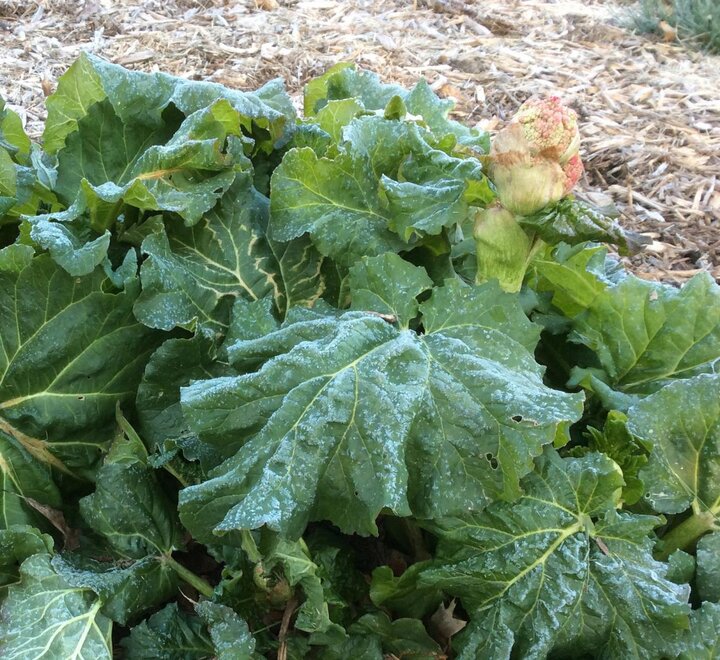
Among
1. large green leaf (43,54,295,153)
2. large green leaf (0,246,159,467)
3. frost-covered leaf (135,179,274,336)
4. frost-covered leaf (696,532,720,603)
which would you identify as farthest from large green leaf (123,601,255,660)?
large green leaf (43,54,295,153)

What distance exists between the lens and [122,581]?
124cm

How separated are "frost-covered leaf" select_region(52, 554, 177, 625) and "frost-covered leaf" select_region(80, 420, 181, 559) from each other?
0.03 metres

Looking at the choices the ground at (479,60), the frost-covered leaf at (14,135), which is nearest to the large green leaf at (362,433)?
the frost-covered leaf at (14,135)

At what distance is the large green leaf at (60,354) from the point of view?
4.42ft

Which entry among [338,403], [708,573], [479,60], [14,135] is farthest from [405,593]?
[479,60]

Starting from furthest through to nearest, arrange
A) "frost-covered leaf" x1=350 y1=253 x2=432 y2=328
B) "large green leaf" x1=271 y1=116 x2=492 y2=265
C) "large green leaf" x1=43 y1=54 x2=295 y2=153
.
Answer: "large green leaf" x1=43 y1=54 x2=295 y2=153 < "large green leaf" x1=271 y1=116 x2=492 y2=265 < "frost-covered leaf" x1=350 y1=253 x2=432 y2=328

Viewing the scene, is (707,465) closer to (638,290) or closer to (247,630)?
(638,290)

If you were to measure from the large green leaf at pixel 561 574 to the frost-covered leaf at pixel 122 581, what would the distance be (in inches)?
16.8

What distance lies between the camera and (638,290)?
1.52m

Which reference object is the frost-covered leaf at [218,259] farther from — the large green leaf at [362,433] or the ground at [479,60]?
the ground at [479,60]

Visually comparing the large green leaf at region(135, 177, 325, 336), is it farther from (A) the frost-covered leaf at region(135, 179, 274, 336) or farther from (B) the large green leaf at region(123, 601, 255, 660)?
(B) the large green leaf at region(123, 601, 255, 660)

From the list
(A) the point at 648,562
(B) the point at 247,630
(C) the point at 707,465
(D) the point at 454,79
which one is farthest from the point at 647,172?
(B) the point at 247,630

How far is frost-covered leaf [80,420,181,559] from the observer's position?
4.27 feet

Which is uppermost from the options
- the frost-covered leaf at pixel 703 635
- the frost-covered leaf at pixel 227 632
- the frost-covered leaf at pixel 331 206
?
the frost-covered leaf at pixel 331 206
